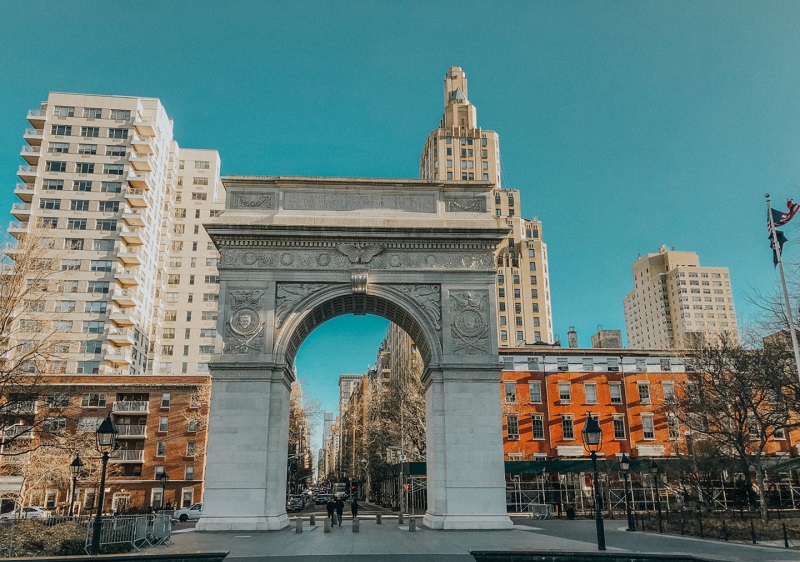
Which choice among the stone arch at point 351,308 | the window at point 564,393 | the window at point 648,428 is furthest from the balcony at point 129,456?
the window at point 648,428

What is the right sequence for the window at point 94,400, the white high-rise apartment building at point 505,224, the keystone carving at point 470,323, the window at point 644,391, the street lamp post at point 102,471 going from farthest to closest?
the white high-rise apartment building at point 505,224, the window at point 94,400, the window at point 644,391, the keystone carving at point 470,323, the street lamp post at point 102,471

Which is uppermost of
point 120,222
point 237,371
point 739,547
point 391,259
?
point 120,222

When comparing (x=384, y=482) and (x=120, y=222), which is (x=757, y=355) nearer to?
(x=384, y=482)

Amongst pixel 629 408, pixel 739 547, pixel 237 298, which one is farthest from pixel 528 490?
A: pixel 237 298

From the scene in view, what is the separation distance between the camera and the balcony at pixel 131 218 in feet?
227

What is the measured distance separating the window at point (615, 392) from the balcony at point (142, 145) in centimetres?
5588

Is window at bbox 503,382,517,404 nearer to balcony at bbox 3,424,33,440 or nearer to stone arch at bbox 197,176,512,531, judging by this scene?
stone arch at bbox 197,176,512,531

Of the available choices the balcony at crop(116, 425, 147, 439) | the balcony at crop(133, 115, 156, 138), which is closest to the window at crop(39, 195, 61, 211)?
the balcony at crop(133, 115, 156, 138)

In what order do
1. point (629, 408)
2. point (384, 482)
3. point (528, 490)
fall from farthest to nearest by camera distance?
point (384, 482)
point (629, 408)
point (528, 490)

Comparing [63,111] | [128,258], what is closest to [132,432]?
[128,258]

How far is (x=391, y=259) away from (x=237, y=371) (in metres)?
8.67

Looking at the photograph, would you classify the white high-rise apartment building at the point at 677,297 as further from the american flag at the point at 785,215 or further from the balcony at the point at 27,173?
the american flag at the point at 785,215

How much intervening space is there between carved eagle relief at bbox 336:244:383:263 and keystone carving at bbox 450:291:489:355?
416 cm

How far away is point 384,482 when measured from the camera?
245ft
